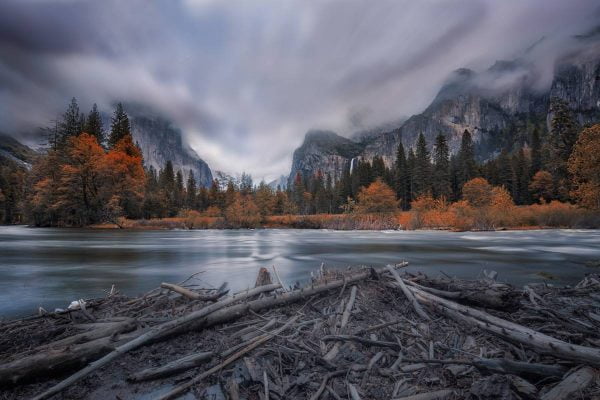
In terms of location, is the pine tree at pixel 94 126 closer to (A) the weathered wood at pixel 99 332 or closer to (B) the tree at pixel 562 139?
(A) the weathered wood at pixel 99 332

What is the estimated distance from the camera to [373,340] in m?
3.82

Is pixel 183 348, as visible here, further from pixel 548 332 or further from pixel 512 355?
pixel 548 332

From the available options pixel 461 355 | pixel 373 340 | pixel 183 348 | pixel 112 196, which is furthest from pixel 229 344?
pixel 112 196

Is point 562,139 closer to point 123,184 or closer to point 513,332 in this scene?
point 513,332

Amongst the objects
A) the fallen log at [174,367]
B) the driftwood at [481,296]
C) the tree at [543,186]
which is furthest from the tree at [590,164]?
the tree at [543,186]

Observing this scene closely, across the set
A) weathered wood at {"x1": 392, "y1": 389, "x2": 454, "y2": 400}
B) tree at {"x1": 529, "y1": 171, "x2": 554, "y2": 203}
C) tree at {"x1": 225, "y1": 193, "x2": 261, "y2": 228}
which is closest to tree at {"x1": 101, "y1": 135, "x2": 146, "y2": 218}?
tree at {"x1": 225, "y1": 193, "x2": 261, "y2": 228}

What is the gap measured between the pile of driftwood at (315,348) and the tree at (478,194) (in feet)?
181

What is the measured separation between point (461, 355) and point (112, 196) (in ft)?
188

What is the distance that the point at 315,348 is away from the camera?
3.74 m

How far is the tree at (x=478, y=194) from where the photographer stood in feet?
175

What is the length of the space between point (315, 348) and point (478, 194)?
6210 centimetres

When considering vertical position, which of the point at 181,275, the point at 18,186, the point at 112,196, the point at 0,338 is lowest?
the point at 181,275

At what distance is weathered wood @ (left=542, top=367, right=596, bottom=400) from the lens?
268 cm

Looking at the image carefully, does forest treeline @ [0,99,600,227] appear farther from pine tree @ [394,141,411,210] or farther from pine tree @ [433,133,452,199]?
pine tree @ [394,141,411,210]
